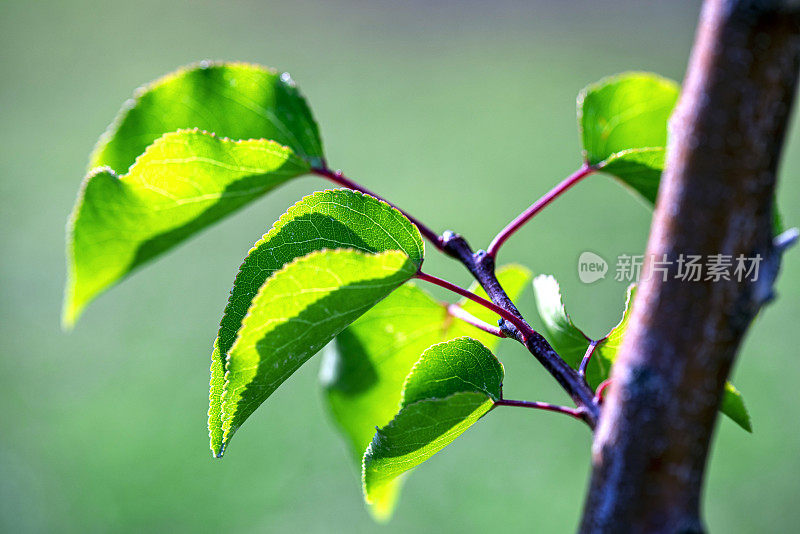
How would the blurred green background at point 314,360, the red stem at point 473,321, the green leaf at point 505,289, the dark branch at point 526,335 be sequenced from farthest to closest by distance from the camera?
the blurred green background at point 314,360 → the green leaf at point 505,289 → the red stem at point 473,321 → the dark branch at point 526,335

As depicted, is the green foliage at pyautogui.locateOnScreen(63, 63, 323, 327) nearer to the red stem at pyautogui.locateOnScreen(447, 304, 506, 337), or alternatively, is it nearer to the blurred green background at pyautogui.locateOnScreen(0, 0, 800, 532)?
the red stem at pyautogui.locateOnScreen(447, 304, 506, 337)

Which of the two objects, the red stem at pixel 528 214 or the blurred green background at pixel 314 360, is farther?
the blurred green background at pixel 314 360

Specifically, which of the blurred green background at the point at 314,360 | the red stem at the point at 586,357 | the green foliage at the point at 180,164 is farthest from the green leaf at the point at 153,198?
the blurred green background at the point at 314,360

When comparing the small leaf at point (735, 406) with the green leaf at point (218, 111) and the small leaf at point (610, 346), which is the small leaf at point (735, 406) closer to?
the small leaf at point (610, 346)

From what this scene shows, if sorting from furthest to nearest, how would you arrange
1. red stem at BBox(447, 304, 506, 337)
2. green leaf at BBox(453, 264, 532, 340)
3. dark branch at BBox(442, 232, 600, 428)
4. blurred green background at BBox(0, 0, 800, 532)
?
blurred green background at BBox(0, 0, 800, 532) < green leaf at BBox(453, 264, 532, 340) < red stem at BBox(447, 304, 506, 337) < dark branch at BBox(442, 232, 600, 428)

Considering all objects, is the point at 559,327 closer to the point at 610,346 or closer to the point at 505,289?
the point at 610,346

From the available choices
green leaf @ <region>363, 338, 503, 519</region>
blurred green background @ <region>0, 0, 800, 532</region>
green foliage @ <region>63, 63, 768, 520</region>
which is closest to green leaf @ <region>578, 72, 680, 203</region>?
green foliage @ <region>63, 63, 768, 520</region>

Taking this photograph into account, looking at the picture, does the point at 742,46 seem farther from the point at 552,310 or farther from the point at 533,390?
the point at 533,390
